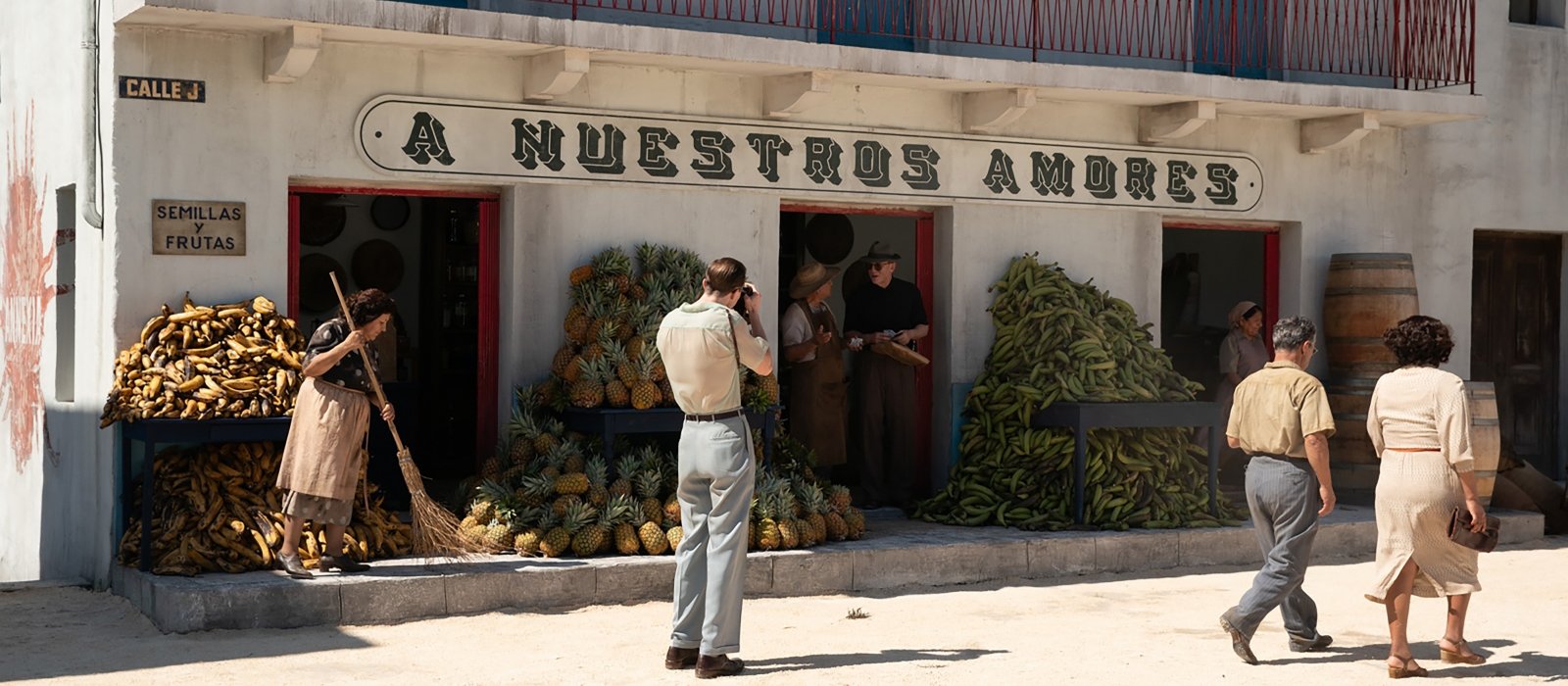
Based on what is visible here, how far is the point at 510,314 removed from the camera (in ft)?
35.9

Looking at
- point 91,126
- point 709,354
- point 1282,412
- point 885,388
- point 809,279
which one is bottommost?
point 885,388

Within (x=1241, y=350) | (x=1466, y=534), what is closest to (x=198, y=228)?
(x=1466, y=534)

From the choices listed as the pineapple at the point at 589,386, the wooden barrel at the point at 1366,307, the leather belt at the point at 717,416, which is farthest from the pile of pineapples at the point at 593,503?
the wooden barrel at the point at 1366,307

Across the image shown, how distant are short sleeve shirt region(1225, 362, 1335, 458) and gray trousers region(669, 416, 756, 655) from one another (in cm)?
234

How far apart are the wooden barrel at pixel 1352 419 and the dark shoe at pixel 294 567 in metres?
8.03

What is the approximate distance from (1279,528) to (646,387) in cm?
405

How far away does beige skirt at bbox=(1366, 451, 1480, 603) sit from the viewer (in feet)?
25.0

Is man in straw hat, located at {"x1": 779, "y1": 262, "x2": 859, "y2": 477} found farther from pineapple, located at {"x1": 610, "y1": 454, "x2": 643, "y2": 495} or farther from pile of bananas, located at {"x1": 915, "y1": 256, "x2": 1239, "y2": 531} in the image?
pineapple, located at {"x1": 610, "y1": 454, "x2": 643, "y2": 495}

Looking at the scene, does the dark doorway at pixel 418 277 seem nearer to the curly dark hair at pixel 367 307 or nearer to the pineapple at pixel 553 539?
the pineapple at pixel 553 539

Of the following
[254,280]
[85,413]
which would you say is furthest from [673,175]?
[85,413]

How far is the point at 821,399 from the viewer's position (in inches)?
492

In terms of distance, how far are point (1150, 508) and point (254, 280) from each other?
238 inches

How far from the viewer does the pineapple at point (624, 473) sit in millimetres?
10250

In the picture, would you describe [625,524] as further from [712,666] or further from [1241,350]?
[1241,350]
